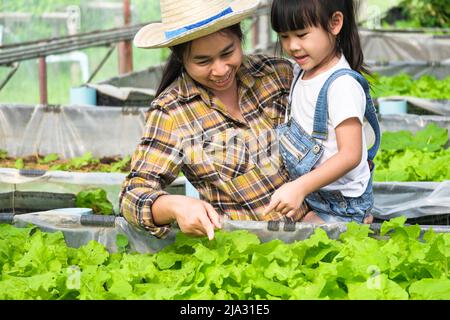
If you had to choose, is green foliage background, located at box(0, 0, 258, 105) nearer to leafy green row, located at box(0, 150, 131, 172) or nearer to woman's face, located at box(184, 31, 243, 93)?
leafy green row, located at box(0, 150, 131, 172)

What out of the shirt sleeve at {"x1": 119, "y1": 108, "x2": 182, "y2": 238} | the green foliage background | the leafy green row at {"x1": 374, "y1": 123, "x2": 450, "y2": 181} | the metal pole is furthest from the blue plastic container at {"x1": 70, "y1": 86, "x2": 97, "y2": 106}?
the shirt sleeve at {"x1": 119, "y1": 108, "x2": 182, "y2": 238}

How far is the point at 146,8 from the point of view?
58.0ft

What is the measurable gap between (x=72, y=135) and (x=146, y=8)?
10149mm

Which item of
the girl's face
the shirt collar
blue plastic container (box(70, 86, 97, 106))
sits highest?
blue plastic container (box(70, 86, 97, 106))

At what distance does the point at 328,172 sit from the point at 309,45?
1.66 feet

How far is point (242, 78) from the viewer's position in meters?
4.09

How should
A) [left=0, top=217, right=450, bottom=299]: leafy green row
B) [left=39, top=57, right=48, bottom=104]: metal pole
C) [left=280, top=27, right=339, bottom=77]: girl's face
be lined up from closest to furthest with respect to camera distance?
1. [left=0, top=217, right=450, bottom=299]: leafy green row
2. [left=280, top=27, right=339, bottom=77]: girl's face
3. [left=39, top=57, right=48, bottom=104]: metal pole

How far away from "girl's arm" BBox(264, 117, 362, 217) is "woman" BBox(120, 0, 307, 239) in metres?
0.30

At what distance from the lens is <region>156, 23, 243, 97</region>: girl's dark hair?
3.81 m

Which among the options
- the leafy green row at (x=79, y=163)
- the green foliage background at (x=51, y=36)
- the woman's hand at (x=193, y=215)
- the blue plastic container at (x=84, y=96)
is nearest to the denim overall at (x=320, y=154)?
the woman's hand at (x=193, y=215)

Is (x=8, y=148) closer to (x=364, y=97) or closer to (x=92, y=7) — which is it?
(x=364, y=97)

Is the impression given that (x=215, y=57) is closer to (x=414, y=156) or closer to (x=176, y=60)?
(x=176, y=60)
